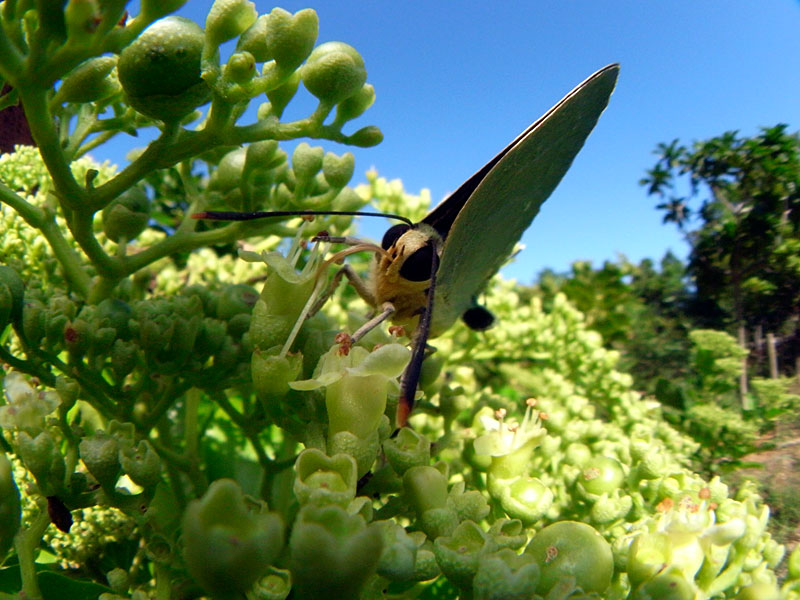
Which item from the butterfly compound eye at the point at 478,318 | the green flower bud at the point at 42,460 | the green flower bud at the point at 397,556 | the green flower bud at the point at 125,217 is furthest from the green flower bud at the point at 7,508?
the butterfly compound eye at the point at 478,318

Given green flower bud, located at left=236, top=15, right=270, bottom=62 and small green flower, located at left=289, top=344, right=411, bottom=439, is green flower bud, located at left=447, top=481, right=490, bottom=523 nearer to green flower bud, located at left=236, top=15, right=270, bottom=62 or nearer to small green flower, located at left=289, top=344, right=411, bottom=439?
small green flower, located at left=289, top=344, right=411, bottom=439

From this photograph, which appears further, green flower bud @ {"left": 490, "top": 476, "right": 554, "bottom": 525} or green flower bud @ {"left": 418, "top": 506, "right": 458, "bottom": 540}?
green flower bud @ {"left": 490, "top": 476, "right": 554, "bottom": 525}

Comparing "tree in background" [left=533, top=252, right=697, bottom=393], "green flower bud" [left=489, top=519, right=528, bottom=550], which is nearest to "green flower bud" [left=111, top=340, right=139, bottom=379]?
"green flower bud" [left=489, top=519, right=528, bottom=550]

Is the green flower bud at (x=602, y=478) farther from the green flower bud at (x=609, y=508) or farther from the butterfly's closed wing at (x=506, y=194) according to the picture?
the butterfly's closed wing at (x=506, y=194)

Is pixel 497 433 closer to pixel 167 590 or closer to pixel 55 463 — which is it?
pixel 167 590

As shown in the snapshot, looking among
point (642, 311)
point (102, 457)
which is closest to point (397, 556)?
point (102, 457)

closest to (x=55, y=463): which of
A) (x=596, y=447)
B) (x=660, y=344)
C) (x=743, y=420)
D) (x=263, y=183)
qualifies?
(x=263, y=183)
